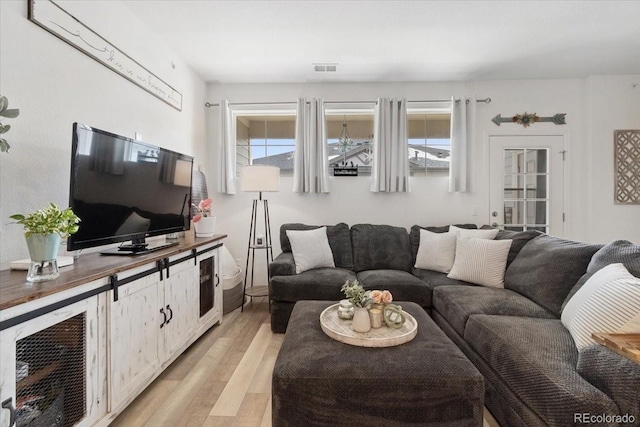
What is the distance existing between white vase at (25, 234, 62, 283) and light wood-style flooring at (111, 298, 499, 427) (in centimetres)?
94

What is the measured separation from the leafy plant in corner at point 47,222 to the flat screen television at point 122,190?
0.22 metres

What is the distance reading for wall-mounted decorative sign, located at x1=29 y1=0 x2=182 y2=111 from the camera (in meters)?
1.69

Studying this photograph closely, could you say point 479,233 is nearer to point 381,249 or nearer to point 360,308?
point 381,249

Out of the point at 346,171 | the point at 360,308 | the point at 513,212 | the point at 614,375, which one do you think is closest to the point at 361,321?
the point at 360,308

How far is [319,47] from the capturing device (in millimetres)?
2986

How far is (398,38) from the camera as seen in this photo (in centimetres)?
283

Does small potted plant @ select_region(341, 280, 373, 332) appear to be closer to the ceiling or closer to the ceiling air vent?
the ceiling

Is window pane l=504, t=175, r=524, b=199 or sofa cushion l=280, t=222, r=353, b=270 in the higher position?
window pane l=504, t=175, r=524, b=199

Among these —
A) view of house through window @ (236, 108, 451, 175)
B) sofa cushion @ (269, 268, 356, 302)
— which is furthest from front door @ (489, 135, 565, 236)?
sofa cushion @ (269, 268, 356, 302)

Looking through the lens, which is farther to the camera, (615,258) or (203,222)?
(203,222)

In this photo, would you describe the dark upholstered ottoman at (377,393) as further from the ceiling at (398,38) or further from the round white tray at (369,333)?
the ceiling at (398,38)

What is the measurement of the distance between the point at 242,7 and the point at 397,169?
7.53 ft

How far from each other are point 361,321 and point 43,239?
1536mm

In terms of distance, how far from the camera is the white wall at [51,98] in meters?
1.54
